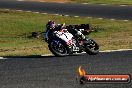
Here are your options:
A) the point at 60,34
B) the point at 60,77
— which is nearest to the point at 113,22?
the point at 60,34

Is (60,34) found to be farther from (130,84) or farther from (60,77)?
(130,84)

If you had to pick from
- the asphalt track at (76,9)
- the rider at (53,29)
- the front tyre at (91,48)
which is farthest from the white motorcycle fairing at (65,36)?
the asphalt track at (76,9)

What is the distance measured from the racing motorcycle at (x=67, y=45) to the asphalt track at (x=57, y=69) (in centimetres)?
42

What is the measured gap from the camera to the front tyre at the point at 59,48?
58.2 ft

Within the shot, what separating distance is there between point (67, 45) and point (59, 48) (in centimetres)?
33

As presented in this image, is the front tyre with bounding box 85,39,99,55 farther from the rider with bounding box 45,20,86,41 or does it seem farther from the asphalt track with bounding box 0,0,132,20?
the asphalt track with bounding box 0,0,132,20

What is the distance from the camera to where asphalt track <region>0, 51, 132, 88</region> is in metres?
12.2

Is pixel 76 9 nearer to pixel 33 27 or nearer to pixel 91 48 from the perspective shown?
pixel 33 27

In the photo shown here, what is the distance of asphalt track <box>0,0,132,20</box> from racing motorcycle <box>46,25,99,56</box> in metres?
19.2

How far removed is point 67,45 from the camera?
58.8ft

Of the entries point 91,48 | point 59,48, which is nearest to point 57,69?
point 59,48

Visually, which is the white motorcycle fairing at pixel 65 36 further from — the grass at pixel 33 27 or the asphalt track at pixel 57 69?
the grass at pixel 33 27

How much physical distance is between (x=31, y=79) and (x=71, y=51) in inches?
209

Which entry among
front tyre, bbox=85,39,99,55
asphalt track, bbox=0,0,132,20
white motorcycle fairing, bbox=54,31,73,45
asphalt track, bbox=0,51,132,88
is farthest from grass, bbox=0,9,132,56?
asphalt track, bbox=0,51,132,88
